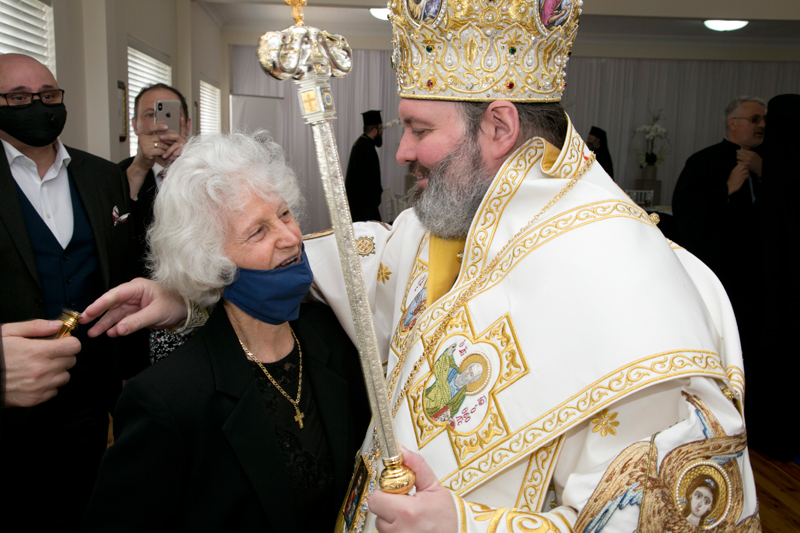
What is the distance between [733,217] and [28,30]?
14.4 feet

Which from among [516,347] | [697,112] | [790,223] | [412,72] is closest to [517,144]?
[412,72]

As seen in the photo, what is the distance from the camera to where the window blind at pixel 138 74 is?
17.3ft

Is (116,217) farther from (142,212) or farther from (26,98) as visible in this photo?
(26,98)

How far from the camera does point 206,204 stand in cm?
138

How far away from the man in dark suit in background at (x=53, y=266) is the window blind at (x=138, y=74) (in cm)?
278

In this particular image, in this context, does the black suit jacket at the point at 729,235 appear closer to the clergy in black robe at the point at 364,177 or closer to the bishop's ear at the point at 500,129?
the bishop's ear at the point at 500,129

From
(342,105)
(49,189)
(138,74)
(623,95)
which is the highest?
(623,95)

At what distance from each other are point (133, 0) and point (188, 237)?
15.5 feet

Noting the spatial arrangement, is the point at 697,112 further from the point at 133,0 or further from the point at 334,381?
the point at 334,381

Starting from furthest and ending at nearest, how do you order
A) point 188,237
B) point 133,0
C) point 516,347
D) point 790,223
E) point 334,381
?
point 133,0
point 790,223
point 334,381
point 188,237
point 516,347

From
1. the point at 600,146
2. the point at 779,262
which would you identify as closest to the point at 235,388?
the point at 779,262

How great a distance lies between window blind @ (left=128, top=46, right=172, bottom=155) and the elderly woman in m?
4.09

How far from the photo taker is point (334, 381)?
1498mm

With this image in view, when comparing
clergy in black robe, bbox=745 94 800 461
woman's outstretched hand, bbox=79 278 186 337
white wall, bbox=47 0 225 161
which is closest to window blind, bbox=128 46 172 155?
white wall, bbox=47 0 225 161
